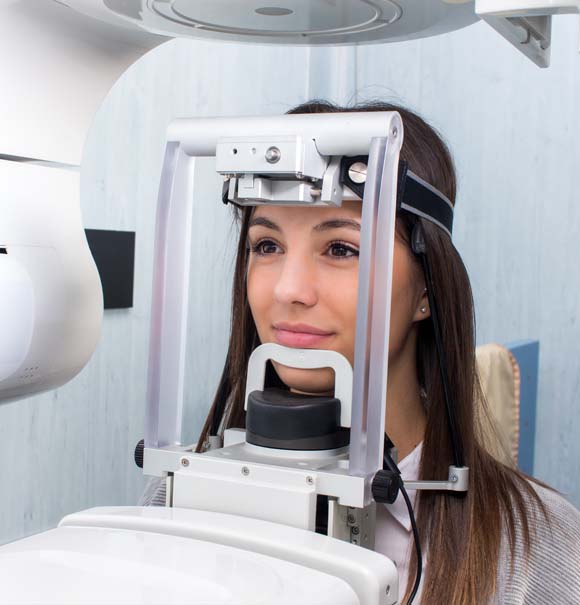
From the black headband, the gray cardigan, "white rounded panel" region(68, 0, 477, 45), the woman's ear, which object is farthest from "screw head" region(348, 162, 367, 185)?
A: the gray cardigan

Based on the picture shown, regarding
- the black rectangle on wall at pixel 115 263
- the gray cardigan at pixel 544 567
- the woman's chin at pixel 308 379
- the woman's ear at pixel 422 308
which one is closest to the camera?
the woman's chin at pixel 308 379

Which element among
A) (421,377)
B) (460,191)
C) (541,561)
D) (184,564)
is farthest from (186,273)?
(460,191)

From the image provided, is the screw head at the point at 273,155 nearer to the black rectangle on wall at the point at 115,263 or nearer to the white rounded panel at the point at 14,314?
the white rounded panel at the point at 14,314

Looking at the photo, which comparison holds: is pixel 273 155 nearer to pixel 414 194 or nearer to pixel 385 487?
pixel 414 194

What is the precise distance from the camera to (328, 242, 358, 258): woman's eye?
1.00 m

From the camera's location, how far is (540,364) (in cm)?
248

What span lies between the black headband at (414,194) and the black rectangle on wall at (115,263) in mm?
1038

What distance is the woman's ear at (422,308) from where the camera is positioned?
A: 1.17 meters

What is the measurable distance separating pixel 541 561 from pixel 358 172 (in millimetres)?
564

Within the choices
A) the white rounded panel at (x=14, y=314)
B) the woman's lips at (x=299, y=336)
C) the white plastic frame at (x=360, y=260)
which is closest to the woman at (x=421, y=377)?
the woman's lips at (x=299, y=336)

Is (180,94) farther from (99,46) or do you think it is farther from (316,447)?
(316,447)

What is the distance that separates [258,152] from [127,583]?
1.28 feet

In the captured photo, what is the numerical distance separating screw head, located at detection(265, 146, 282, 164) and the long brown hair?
0.32 m

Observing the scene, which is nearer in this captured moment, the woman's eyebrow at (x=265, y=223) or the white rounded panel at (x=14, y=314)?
the white rounded panel at (x=14, y=314)
